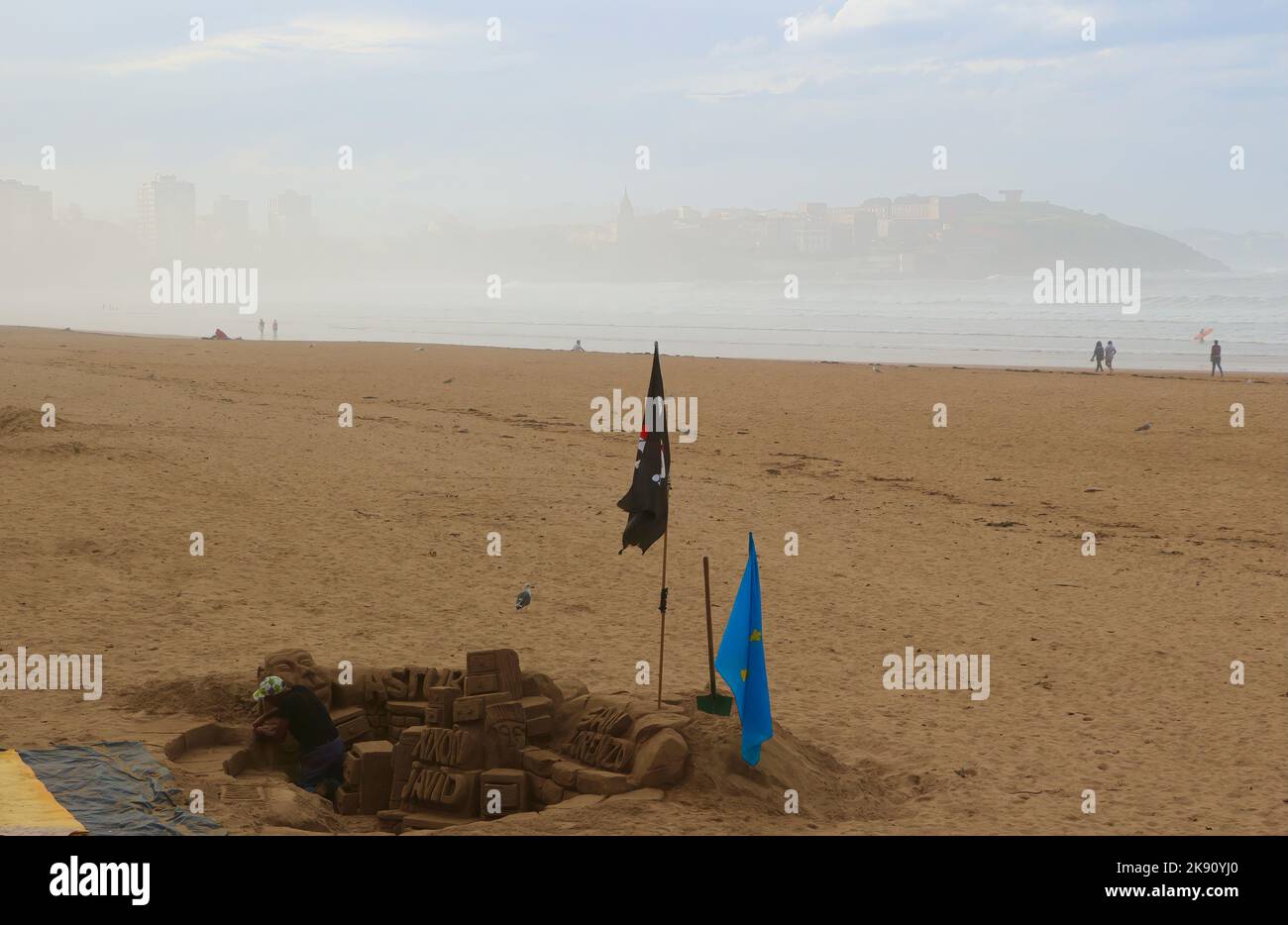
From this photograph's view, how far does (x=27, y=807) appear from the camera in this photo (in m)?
8.02

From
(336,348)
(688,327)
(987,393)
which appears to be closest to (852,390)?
(987,393)

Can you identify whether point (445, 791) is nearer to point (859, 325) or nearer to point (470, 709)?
point (470, 709)

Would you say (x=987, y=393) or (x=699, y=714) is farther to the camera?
(x=987, y=393)

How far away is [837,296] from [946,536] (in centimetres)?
11988

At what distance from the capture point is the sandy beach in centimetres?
989

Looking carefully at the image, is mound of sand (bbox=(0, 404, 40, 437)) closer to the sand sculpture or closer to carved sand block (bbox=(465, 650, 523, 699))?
the sand sculpture

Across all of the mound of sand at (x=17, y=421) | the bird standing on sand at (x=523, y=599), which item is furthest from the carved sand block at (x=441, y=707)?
the mound of sand at (x=17, y=421)

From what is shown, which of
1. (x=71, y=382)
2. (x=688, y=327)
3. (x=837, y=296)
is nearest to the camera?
(x=71, y=382)

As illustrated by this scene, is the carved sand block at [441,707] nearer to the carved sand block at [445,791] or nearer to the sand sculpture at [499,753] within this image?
the sand sculpture at [499,753]

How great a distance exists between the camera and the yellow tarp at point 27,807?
24.8 ft

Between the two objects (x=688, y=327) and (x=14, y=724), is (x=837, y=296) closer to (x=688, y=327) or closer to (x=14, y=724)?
(x=688, y=327)

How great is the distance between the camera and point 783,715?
11.2 meters

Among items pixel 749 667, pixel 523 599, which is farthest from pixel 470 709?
pixel 523 599

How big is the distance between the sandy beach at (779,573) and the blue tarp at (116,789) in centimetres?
72
